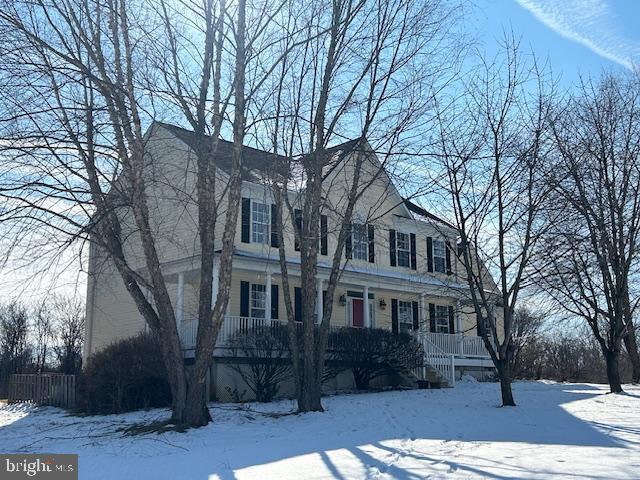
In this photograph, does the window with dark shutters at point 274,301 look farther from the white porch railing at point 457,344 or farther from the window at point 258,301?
the white porch railing at point 457,344

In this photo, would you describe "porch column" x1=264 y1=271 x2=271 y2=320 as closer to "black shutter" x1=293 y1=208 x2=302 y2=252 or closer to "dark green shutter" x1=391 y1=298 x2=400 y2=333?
"black shutter" x1=293 y1=208 x2=302 y2=252

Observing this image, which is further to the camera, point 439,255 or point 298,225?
point 439,255

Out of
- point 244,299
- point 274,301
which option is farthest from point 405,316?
point 244,299

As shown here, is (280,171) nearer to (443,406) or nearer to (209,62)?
(209,62)

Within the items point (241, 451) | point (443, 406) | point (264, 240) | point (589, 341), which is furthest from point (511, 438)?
point (589, 341)

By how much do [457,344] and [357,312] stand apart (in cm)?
372

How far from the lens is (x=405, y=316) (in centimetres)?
2575

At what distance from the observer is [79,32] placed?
12328 millimetres

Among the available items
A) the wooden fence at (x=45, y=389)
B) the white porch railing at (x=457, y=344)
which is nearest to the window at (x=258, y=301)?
the white porch railing at (x=457, y=344)

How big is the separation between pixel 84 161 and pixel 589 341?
121ft

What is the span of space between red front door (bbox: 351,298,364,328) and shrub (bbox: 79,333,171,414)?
9007 millimetres

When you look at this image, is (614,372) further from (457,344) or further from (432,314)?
(432,314)

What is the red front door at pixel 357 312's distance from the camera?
950 inches

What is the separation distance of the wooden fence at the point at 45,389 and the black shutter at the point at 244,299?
526cm
